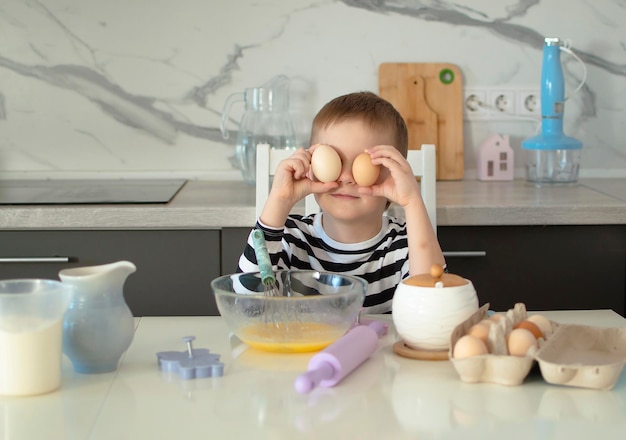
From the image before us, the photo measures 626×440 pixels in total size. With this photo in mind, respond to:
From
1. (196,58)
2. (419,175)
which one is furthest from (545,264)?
(196,58)

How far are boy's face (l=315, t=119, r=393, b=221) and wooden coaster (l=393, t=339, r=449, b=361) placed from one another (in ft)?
1.48

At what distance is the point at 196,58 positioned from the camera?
260 centimetres

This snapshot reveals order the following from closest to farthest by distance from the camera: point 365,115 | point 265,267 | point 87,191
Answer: point 265,267
point 365,115
point 87,191

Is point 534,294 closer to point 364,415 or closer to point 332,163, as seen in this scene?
point 332,163

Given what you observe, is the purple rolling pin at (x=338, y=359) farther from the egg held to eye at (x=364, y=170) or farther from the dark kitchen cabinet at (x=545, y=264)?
the dark kitchen cabinet at (x=545, y=264)

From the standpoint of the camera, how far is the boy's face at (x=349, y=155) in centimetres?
157

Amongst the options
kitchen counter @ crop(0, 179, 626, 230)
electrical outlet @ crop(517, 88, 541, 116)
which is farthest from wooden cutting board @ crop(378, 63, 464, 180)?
kitchen counter @ crop(0, 179, 626, 230)

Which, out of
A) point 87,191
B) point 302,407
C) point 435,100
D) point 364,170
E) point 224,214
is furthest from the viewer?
point 435,100

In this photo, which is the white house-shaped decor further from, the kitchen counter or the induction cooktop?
the induction cooktop

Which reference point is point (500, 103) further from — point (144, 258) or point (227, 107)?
point (144, 258)

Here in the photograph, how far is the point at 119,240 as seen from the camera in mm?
2100

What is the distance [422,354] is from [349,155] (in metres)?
0.53

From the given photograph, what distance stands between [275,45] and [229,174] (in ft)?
1.29

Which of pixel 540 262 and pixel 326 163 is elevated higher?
pixel 326 163
